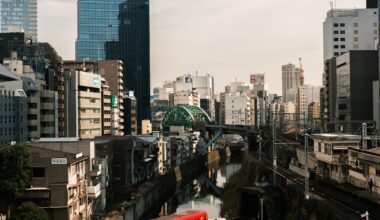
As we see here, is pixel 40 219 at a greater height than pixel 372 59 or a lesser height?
lesser

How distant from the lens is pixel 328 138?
1708 inches

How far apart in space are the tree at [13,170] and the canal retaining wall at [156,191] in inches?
389

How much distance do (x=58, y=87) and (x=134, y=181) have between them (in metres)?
19.3

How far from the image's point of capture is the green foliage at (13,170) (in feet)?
96.4

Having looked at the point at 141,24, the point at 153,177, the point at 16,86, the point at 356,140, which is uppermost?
the point at 141,24

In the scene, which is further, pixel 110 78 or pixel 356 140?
pixel 110 78

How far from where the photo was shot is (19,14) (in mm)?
167750

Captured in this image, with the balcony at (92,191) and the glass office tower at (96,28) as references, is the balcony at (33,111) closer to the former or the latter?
the balcony at (92,191)

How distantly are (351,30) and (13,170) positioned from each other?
82.6m

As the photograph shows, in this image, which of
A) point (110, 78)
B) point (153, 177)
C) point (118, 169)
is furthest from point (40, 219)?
point (110, 78)

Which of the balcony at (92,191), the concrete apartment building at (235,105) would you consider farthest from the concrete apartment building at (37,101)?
the concrete apartment building at (235,105)

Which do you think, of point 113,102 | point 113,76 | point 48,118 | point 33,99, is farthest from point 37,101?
point 113,76

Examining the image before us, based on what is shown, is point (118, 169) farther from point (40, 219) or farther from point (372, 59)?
point (372, 59)

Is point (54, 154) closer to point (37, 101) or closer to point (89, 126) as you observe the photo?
point (37, 101)
